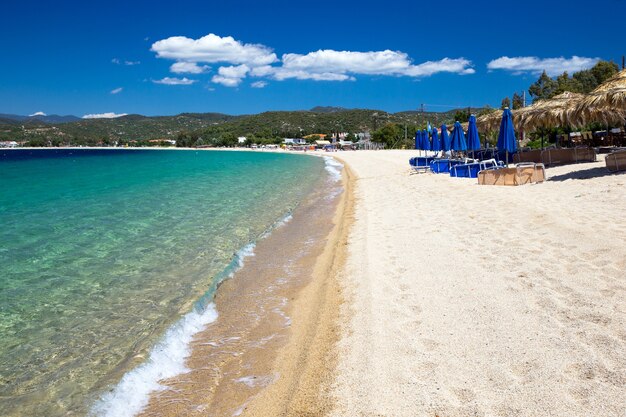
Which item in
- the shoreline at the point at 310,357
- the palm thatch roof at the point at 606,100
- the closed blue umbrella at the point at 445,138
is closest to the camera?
the shoreline at the point at 310,357

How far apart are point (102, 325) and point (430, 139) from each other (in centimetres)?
1965

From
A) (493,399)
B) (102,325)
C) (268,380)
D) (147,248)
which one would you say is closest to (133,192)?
(147,248)

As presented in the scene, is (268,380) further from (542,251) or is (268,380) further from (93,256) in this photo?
(93,256)

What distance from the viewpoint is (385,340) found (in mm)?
3650

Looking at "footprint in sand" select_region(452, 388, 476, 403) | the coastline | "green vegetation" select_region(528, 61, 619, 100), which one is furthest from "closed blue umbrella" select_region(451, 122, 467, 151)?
"green vegetation" select_region(528, 61, 619, 100)

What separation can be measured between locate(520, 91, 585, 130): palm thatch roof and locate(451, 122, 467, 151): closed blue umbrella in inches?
87.8

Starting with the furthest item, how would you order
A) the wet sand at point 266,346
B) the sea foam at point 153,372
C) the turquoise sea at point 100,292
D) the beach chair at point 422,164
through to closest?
the beach chair at point 422,164, the turquoise sea at point 100,292, the sea foam at point 153,372, the wet sand at point 266,346

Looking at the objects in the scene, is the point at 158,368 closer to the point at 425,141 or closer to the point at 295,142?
the point at 425,141

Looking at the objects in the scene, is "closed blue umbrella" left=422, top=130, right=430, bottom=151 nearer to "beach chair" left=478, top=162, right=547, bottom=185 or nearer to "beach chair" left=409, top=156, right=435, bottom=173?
"beach chair" left=409, top=156, right=435, bottom=173

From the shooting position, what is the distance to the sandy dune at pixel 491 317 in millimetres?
2719

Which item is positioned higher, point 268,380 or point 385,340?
point 385,340

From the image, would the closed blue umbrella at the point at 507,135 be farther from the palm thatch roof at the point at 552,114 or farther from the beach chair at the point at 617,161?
the palm thatch roof at the point at 552,114

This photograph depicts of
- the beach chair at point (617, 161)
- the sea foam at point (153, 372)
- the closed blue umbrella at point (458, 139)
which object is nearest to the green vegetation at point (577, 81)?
the closed blue umbrella at point (458, 139)

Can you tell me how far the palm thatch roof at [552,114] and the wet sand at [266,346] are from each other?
1130 cm
